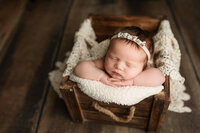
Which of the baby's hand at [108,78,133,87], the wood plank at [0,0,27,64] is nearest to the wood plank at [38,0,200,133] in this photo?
the baby's hand at [108,78,133,87]

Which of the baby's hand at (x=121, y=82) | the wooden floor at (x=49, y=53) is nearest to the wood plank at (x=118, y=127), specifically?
the wooden floor at (x=49, y=53)

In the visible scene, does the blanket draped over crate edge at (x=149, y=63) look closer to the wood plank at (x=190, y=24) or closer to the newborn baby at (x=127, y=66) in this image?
the newborn baby at (x=127, y=66)

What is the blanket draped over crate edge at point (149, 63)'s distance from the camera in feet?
2.28

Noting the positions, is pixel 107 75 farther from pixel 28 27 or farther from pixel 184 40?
pixel 28 27

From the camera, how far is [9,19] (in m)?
1.55

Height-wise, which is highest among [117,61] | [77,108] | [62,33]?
[117,61]

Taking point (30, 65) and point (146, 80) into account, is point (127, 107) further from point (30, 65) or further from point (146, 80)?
point (30, 65)

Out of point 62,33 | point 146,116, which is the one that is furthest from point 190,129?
point 62,33

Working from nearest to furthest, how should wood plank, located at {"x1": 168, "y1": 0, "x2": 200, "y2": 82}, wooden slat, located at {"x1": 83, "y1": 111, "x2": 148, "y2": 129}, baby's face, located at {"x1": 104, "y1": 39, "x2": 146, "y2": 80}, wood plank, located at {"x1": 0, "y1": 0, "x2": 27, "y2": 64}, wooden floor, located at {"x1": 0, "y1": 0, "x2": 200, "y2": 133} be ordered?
baby's face, located at {"x1": 104, "y1": 39, "x2": 146, "y2": 80} → wooden slat, located at {"x1": 83, "y1": 111, "x2": 148, "y2": 129} → wooden floor, located at {"x1": 0, "y1": 0, "x2": 200, "y2": 133} → wood plank, located at {"x1": 168, "y1": 0, "x2": 200, "y2": 82} → wood plank, located at {"x1": 0, "y1": 0, "x2": 27, "y2": 64}

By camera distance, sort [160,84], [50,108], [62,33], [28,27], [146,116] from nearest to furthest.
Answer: [160,84], [146,116], [50,108], [62,33], [28,27]

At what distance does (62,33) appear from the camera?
1.44m

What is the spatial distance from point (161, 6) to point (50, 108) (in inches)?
47.2

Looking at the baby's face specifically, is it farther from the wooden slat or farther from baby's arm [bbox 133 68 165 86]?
the wooden slat

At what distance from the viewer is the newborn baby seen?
2.23 ft
